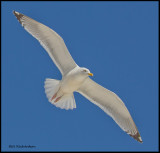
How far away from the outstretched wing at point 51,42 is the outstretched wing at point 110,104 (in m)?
0.50

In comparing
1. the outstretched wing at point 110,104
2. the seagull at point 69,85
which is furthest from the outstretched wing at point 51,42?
the outstretched wing at point 110,104

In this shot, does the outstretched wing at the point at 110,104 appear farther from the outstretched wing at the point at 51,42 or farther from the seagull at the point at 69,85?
the outstretched wing at the point at 51,42

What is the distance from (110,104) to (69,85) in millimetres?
941

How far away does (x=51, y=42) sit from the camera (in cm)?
751

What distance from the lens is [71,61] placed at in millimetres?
7559

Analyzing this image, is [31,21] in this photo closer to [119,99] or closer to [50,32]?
[50,32]

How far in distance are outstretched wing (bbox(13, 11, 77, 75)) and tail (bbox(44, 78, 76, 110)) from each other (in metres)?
0.28

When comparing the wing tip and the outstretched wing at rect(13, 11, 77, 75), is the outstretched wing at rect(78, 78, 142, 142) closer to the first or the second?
the wing tip

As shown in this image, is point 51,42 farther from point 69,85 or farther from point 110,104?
point 110,104

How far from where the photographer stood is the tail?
7.52m

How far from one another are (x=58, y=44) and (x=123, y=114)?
1.76 metres

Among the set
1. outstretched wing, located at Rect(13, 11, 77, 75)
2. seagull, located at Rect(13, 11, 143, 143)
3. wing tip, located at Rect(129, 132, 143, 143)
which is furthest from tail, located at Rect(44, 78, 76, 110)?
wing tip, located at Rect(129, 132, 143, 143)

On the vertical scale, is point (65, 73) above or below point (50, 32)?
below

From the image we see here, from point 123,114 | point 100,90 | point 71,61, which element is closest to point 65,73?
point 71,61
